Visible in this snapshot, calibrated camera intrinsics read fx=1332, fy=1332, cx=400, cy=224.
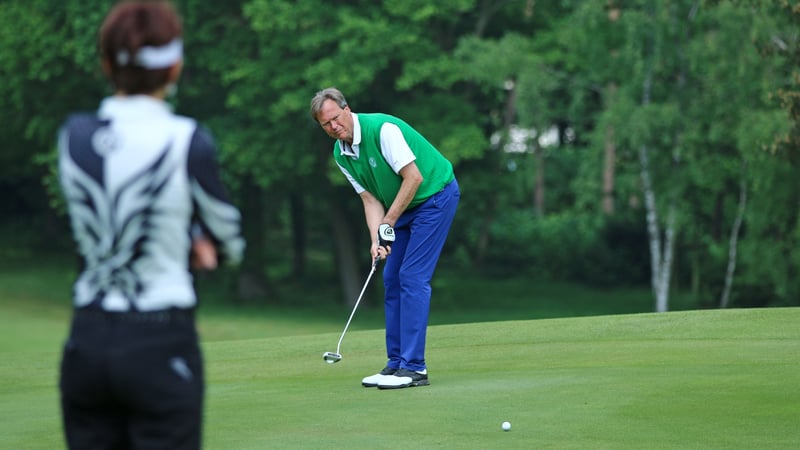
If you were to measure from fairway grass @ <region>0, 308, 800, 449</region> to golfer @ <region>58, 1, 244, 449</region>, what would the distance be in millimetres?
2842

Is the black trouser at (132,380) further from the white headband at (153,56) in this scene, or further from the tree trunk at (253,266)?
the tree trunk at (253,266)

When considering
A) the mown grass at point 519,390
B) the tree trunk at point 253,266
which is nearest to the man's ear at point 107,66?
the mown grass at point 519,390

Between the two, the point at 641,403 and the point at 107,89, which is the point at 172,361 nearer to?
the point at 641,403

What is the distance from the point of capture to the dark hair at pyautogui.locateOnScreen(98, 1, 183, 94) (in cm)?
313

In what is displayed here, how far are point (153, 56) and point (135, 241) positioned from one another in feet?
1.45

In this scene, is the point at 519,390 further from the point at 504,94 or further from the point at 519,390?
the point at 504,94

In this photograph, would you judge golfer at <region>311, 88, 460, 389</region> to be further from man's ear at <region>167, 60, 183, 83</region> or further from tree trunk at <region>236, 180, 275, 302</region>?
tree trunk at <region>236, 180, 275, 302</region>

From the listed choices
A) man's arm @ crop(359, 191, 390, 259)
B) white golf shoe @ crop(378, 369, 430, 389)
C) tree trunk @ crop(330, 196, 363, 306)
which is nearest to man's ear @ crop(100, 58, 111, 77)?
→ white golf shoe @ crop(378, 369, 430, 389)

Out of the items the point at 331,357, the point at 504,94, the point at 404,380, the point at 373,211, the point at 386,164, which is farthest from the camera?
the point at 504,94

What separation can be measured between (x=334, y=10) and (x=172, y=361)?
27.3 meters

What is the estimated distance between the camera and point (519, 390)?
7.46m

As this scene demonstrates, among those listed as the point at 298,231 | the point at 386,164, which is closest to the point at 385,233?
the point at 386,164

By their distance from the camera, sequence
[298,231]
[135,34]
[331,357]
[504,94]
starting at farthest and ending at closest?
[298,231]
[504,94]
[331,357]
[135,34]

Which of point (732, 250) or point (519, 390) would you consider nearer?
point (519, 390)
